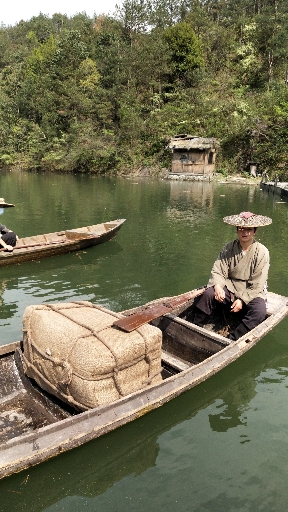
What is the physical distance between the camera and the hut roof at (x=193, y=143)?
100ft

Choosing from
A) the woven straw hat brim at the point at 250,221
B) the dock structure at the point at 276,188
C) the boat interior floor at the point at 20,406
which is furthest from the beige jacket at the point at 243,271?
the dock structure at the point at 276,188

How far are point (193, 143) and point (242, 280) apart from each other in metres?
27.0

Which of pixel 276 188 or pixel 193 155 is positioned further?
pixel 193 155

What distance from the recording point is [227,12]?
4806 centimetres

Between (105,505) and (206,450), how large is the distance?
1257mm

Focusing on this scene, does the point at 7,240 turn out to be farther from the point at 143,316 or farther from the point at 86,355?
the point at 86,355

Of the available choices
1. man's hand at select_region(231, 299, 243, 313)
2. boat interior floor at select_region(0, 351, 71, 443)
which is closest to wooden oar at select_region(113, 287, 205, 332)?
man's hand at select_region(231, 299, 243, 313)

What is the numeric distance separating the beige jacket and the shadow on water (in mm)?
1185

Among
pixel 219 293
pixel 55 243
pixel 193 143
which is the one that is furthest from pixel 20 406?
pixel 193 143

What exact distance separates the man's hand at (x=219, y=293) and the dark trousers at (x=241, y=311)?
103mm

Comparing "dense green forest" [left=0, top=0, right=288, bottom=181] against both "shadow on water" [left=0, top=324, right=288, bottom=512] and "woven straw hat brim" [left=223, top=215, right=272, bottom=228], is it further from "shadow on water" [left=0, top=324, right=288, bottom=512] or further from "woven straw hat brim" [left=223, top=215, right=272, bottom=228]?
"shadow on water" [left=0, top=324, right=288, bottom=512]

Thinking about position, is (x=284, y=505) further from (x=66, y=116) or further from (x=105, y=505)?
(x=66, y=116)

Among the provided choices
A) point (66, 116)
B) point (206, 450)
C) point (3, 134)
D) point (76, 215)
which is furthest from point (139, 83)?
point (206, 450)

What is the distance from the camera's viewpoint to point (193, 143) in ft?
102
